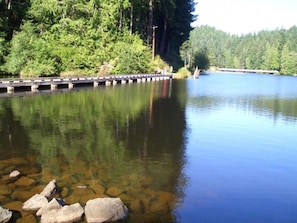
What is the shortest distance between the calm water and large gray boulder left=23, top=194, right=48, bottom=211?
244 millimetres

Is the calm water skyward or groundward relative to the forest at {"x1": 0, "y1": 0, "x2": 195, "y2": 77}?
groundward

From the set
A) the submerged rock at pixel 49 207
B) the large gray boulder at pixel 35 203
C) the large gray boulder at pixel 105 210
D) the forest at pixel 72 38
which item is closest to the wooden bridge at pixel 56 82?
the forest at pixel 72 38

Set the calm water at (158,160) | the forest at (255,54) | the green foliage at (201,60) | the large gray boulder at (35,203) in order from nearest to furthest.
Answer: the large gray boulder at (35,203), the calm water at (158,160), the green foliage at (201,60), the forest at (255,54)

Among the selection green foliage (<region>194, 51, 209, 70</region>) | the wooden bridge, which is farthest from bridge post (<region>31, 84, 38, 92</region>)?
green foliage (<region>194, 51, 209, 70</region>)

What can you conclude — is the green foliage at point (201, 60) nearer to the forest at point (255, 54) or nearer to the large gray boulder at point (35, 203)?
the forest at point (255, 54)

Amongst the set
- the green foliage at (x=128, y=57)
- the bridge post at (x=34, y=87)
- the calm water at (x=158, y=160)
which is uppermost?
the green foliage at (x=128, y=57)

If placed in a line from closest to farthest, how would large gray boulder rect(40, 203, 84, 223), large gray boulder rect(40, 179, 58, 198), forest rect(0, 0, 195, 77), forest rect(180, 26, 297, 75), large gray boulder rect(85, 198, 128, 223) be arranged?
large gray boulder rect(40, 203, 84, 223), large gray boulder rect(85, 198, 128, 223), large gray boulder rect(40, 179, 58, 198), forest rect(0, 0, 195, 77), forest rect(180, 26, 297, 75)

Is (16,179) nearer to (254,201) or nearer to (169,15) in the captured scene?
(254,201)

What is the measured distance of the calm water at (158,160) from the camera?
906 cm

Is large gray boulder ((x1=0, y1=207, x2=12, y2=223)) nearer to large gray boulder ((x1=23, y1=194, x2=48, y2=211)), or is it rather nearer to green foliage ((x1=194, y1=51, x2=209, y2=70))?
large gray boulder ((x1=23, y1=194, x2=48, y2=211))

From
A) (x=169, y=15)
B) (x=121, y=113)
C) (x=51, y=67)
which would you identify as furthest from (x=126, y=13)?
(x=121, y=113)

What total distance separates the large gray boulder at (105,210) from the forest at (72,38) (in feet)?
117

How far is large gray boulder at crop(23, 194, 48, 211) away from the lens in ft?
27.1

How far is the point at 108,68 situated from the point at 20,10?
14.2m
